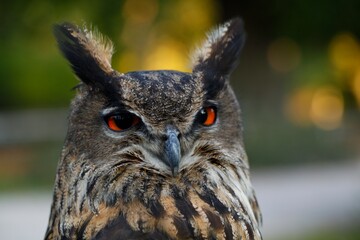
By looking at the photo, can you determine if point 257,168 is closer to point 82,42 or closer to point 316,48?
point 316,48

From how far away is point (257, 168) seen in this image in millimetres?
12789

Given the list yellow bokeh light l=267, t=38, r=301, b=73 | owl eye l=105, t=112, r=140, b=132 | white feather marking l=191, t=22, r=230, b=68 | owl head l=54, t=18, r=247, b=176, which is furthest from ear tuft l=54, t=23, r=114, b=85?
yellow bokeh light l=267, t=38, r=301, b=73

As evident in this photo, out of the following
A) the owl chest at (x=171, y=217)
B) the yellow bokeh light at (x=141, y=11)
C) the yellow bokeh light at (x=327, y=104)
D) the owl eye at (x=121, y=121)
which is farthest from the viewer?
the yellow bokeh light at (x=327, y=104)

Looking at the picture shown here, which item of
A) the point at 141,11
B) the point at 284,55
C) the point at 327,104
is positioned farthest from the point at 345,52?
the point at 327,104

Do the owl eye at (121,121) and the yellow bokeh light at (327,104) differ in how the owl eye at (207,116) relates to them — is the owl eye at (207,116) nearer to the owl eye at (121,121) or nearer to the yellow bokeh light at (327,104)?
the owl eye at (121,121)

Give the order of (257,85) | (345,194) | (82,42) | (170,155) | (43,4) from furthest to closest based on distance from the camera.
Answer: (257,85), (43,4), (345,194), (82,42), (170,155)

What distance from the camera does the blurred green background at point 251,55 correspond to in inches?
497

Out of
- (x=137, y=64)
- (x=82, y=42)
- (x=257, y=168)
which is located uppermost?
(x=137, y=64)

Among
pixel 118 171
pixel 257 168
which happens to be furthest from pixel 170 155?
pixel 257 168

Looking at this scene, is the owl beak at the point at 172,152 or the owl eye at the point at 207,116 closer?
the owl beak at the point at 172,152

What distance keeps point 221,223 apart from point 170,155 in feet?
0.91

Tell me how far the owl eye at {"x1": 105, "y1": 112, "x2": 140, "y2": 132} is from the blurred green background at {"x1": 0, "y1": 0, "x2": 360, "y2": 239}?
9.14 meters

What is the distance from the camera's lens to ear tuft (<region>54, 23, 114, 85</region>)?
2658 millimetres

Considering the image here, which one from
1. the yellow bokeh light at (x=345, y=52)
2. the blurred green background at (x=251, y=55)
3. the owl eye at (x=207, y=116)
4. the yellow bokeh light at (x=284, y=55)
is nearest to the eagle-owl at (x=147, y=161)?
the owl eye at (x=207, y=116)
